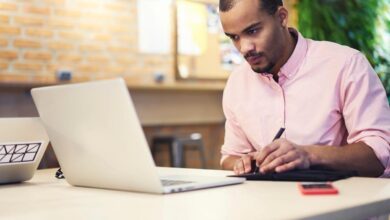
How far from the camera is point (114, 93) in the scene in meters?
1.12

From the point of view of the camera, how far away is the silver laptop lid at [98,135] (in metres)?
1.12

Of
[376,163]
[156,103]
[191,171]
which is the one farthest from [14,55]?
[376,163]

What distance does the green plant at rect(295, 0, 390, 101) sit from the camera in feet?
17.1

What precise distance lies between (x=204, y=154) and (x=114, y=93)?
14.4 feet

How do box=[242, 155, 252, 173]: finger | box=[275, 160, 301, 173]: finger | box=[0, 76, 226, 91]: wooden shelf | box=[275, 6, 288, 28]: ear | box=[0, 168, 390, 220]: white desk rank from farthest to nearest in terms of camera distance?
box=[0, 76, 226, 91]: wooden shelf
box=[275, 6, 288, 28]: ear
box=[242, 155, 252, 173]: finger
box=[275, 160, 301, 173]: finger
box=[0, 168, 390, 220]: white desk

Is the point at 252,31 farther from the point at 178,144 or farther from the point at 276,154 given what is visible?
the point at 178,144

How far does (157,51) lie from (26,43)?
1.23 meters

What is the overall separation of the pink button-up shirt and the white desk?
0.50 meters

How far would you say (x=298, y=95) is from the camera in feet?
6.44

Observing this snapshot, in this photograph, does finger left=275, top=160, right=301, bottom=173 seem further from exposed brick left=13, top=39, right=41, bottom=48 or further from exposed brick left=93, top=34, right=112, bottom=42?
exposed brick left=93, top=34, right=112, bottom=42

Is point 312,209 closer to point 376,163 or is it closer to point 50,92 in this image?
point 50,92

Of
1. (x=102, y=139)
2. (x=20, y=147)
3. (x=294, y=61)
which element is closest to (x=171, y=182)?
(x=102, y=139)

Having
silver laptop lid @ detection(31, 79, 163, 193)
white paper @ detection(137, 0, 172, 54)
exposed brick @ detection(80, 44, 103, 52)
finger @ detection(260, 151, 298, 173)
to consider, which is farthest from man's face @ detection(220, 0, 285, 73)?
white paper @ detection(137, 0, 172, 54)

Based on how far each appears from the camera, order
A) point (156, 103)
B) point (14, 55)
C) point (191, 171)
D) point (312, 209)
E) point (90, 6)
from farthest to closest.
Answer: point (156, 103) → point (90, 6) → point (14, 55) → point (191, 171) → point (312, 209)
